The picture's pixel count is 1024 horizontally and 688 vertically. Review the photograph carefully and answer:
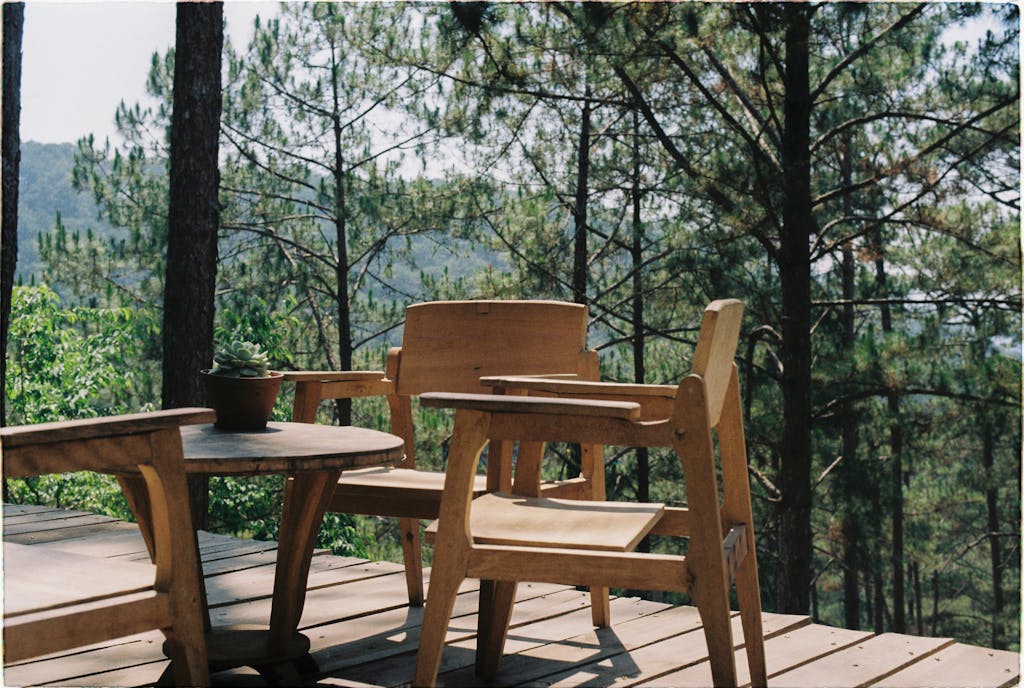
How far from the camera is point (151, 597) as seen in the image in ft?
4.77

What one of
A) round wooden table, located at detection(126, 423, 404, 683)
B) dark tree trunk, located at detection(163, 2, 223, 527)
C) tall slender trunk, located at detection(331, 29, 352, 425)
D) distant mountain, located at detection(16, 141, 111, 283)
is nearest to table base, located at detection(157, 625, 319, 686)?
round wooden table, located at detection(126, 423, 404, 683)

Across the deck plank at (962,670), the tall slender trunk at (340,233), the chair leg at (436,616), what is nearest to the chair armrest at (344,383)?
the chair leg at (436,616)

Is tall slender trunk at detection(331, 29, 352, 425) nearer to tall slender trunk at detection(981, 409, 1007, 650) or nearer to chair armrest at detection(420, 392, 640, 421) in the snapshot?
tall slender trunk at detection(981, 409, 1007, 650)

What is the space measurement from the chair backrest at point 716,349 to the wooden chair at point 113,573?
0.75m

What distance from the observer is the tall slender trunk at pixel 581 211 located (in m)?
8.56

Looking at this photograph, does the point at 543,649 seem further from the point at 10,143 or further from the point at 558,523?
the point at 10,143

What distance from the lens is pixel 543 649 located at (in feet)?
7.89

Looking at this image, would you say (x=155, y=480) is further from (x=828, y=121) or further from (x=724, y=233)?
(x=828, y=121)

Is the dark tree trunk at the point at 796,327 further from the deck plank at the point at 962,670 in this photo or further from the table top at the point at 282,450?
the table top at the point at 282,450

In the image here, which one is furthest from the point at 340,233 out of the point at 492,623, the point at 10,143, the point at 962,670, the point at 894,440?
the point at 962,670

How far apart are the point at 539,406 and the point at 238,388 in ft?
2.32

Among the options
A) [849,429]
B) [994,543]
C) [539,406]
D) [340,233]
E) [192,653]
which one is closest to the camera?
[192,653]

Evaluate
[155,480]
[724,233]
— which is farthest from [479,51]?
[155,480]

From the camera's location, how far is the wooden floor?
219 centimetres
